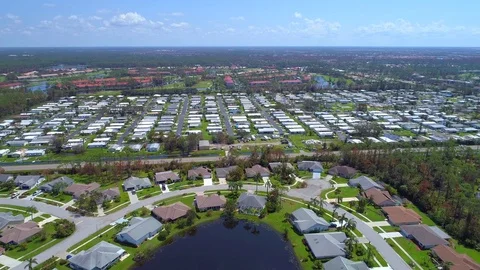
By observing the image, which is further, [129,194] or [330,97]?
[330,97]

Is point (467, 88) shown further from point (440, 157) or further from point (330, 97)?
point (440, 157)

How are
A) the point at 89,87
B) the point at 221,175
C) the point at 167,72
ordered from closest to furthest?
1. the point at 221,175
2. the point at 89,87
3. the point at 167,72

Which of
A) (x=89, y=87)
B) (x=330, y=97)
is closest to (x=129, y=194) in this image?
(x=330, y=97)

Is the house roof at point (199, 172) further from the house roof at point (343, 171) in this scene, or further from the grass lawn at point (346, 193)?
the house roof at point (343, 171)

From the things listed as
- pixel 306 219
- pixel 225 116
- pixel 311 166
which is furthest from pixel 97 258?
pixel 225 116

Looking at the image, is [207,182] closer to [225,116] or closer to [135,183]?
[135,183]

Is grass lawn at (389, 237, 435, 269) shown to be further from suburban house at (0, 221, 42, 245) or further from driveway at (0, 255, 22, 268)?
suburban house at (0, 221, 42, 245)
